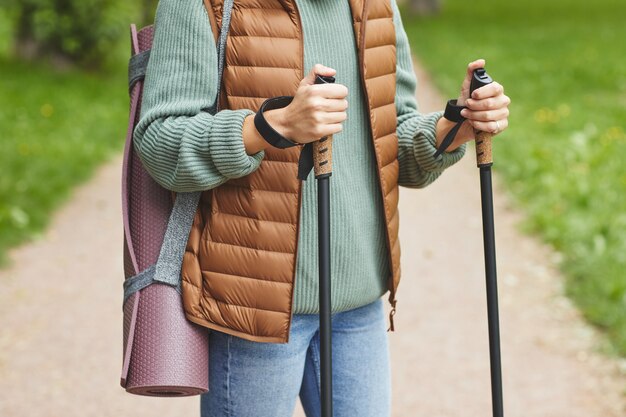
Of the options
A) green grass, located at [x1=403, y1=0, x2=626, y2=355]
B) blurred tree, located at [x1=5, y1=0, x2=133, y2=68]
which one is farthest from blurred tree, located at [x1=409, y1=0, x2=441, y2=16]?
blurred tree, located at [x1=5, y1=0, x2=133, y2=68]

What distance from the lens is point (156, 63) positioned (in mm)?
2135

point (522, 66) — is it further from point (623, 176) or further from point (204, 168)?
point (204, 168)

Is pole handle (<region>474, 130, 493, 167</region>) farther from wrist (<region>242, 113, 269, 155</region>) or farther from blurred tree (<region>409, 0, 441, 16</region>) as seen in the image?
blurred tree (<region>409, 0, 441, 16</region>)

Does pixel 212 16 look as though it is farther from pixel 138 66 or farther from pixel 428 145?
pixel 428 145

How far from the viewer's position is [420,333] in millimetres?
5156

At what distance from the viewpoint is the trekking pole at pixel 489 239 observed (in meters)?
2.14

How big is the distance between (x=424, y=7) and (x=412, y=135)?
2048cm

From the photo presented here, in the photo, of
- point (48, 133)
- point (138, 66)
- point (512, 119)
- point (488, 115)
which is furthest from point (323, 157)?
point (512, 119)

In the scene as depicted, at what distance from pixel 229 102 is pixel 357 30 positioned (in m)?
0.36

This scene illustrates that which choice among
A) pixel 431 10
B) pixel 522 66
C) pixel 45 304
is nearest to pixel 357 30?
pixel 45 304

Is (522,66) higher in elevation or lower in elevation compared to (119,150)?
higher

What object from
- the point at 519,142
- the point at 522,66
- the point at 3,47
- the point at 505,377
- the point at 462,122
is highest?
the point at 3,47

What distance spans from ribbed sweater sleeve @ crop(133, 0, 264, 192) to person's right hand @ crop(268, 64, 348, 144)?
0.12 meters

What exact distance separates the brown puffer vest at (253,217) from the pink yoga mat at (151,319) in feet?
0.17
